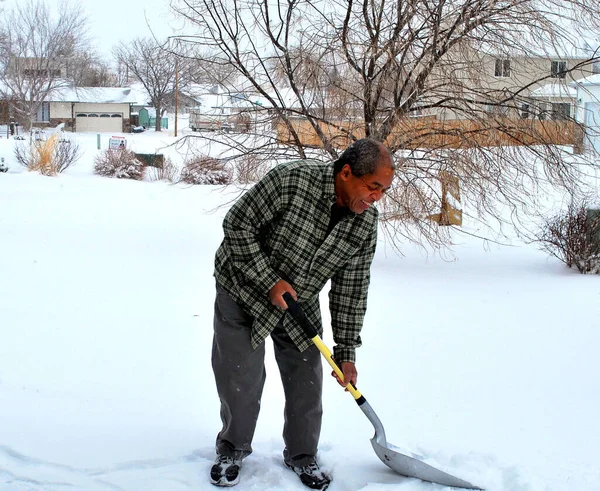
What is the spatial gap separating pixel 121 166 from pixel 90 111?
3346 cm

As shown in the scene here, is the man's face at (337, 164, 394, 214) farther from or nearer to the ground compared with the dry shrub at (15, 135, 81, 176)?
farther from the ground

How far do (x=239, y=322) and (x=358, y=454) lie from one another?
0.97m

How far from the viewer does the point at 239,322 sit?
2.87 meters

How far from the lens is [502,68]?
7.75 metres

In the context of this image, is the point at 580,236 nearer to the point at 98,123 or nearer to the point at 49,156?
the point at 49,156

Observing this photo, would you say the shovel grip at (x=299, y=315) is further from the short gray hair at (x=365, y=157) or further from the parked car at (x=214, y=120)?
the parked car at (x=214, y=120)

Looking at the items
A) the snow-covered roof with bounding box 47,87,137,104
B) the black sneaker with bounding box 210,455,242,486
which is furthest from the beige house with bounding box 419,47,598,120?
the snow-covered roof with bounding box 47,87,137,104

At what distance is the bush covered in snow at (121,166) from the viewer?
2067 centimetres

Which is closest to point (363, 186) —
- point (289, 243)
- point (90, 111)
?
point (289, 243)

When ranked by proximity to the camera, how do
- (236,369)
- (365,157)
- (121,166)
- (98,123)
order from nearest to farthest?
(365,157) → (236,369) → (121,166) → (98,123)

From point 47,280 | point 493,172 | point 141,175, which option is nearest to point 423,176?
point 493,172

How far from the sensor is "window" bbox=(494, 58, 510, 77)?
7.69m

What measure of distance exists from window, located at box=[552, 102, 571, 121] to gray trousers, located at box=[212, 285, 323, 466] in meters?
5.75

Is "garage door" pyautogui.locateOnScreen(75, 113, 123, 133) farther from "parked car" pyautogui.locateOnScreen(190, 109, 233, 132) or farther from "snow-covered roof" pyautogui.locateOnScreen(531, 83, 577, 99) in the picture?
"snow-covered roof" pyautogui.locateOnScreen(531, 83, 577, 99)
